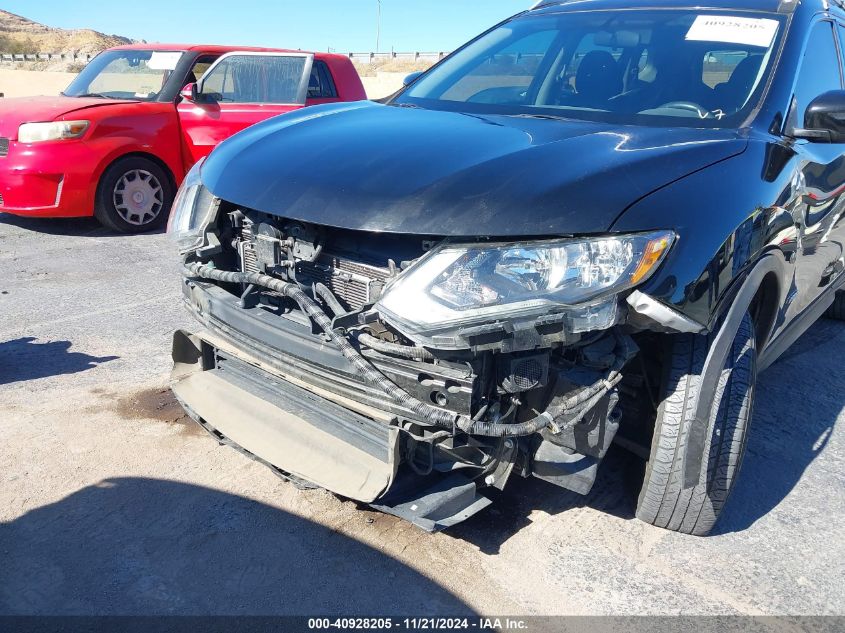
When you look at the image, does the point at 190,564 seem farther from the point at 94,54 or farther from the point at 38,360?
the point at 94,54

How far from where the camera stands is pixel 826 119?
2697mm

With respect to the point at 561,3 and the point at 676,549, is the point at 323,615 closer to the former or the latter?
the point at 676,549

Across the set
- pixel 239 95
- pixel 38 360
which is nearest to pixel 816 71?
pixel 38 360

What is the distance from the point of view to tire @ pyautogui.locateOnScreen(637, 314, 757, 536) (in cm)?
231

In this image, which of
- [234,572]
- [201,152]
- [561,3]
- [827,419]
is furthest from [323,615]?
[201,152]

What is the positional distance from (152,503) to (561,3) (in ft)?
10.6

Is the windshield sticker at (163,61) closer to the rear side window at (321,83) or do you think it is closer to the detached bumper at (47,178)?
the rear side window at (321,83)

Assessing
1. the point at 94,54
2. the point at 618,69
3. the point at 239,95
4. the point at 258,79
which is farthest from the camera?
the point at 94,54

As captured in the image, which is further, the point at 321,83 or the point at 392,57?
the point at 392,57

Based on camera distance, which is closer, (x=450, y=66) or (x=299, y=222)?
(x=299, y=222)

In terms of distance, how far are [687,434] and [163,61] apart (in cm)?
705

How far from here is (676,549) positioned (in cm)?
256

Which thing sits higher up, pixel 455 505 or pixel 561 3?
pixel 561 3

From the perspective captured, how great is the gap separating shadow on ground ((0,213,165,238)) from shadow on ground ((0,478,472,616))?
191 inches
